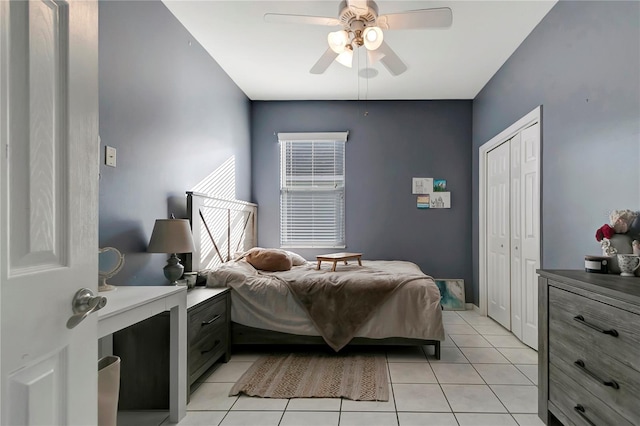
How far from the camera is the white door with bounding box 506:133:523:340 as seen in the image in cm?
330

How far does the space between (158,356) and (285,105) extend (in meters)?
3.67

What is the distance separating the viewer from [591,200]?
221 centimetres

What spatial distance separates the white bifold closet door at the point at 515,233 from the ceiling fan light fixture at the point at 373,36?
1592mm

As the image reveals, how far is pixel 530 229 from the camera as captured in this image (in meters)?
3.09

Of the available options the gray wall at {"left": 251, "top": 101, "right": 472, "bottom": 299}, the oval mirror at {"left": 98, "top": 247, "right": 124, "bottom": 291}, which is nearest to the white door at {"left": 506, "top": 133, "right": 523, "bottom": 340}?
the gray wall at {"left": 251, "top": 101, "right": 472, "bottom": 299}

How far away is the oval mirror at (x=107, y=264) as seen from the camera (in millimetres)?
1798

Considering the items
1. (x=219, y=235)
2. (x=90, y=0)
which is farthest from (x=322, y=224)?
(x=90, y=0)

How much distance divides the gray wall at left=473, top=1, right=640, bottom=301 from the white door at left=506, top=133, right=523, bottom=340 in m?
0.43

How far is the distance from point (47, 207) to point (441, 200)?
14.7 ft

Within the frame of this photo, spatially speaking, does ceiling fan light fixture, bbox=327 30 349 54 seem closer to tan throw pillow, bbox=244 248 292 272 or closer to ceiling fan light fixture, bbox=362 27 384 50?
ceiling fan light fixture, bbox=362 27 384 50

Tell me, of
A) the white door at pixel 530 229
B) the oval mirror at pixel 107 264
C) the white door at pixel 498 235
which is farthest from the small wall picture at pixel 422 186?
the oval mirror at pixel 107 264

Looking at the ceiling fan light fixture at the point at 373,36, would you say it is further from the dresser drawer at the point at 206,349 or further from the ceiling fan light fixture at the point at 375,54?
the dresser drawer at the point at 206,349

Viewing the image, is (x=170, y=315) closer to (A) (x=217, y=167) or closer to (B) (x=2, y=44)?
(B) (x=2, y=44)

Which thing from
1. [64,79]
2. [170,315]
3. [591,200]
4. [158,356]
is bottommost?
[158,356]
